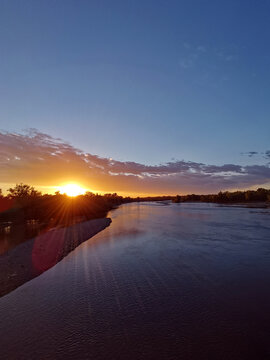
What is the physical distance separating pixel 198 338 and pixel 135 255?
1347cm

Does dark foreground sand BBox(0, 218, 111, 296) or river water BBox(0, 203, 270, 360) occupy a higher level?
dark foreground sand BBox(0, 218, 111, 296)

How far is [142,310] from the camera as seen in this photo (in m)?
11.8

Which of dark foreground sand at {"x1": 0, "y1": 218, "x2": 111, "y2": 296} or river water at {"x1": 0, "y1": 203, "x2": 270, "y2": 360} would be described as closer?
river water at {"x1": 0, "y1": 203, "x2": 270, "y2": 360}

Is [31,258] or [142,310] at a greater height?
[31,258]

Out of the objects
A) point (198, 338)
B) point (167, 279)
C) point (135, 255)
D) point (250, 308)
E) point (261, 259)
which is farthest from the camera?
point (135, 255)

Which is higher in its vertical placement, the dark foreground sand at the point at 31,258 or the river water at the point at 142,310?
the dark foreground sand at the point at 31,258

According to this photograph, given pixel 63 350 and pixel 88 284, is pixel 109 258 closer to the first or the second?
pixel 88 284

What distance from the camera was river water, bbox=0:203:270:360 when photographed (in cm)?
884

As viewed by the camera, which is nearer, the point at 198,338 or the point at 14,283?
the point at 198,338

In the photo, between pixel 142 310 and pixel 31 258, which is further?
pixel 31 258

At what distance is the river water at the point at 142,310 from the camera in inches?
348

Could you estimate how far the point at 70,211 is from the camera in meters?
74.1

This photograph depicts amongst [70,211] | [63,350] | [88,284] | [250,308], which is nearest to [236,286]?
[250,308]

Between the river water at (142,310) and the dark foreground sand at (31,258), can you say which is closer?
the river water at (142,310)
